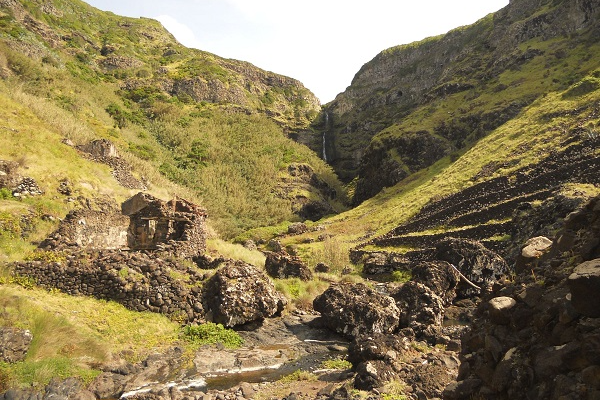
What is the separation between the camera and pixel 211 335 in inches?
627

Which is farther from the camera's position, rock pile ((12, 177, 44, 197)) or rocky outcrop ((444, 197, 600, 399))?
rock pile ((12, 177, 44, 197))

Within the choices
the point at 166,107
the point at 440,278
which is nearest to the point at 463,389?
the point at 440,278

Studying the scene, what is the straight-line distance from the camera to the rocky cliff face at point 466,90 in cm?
8394

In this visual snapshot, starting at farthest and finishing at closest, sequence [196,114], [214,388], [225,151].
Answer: [196,114]
[225,151]
[214,388]

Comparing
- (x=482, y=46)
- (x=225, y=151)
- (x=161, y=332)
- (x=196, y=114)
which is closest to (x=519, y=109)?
(x=482, y=46)

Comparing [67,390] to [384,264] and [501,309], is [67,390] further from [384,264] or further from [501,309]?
[384,264]

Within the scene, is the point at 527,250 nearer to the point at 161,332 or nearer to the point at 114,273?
the point at 161,332

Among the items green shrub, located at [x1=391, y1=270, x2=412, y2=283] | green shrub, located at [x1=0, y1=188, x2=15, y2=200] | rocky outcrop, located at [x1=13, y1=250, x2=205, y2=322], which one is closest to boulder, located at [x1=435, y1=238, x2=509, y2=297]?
green shrub, located at [x1=391, y1=270, x2=412, y2=283]

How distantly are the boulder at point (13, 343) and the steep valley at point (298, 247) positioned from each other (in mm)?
57

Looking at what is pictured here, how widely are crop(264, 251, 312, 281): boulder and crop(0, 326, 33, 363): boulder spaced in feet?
53.8

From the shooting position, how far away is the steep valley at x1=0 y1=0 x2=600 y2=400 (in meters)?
7.91

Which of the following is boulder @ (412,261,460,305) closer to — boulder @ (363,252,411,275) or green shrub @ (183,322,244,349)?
green shrub @ (183,322,244,349)

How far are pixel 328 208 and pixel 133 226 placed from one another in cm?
6547

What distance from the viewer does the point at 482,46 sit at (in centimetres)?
11969
